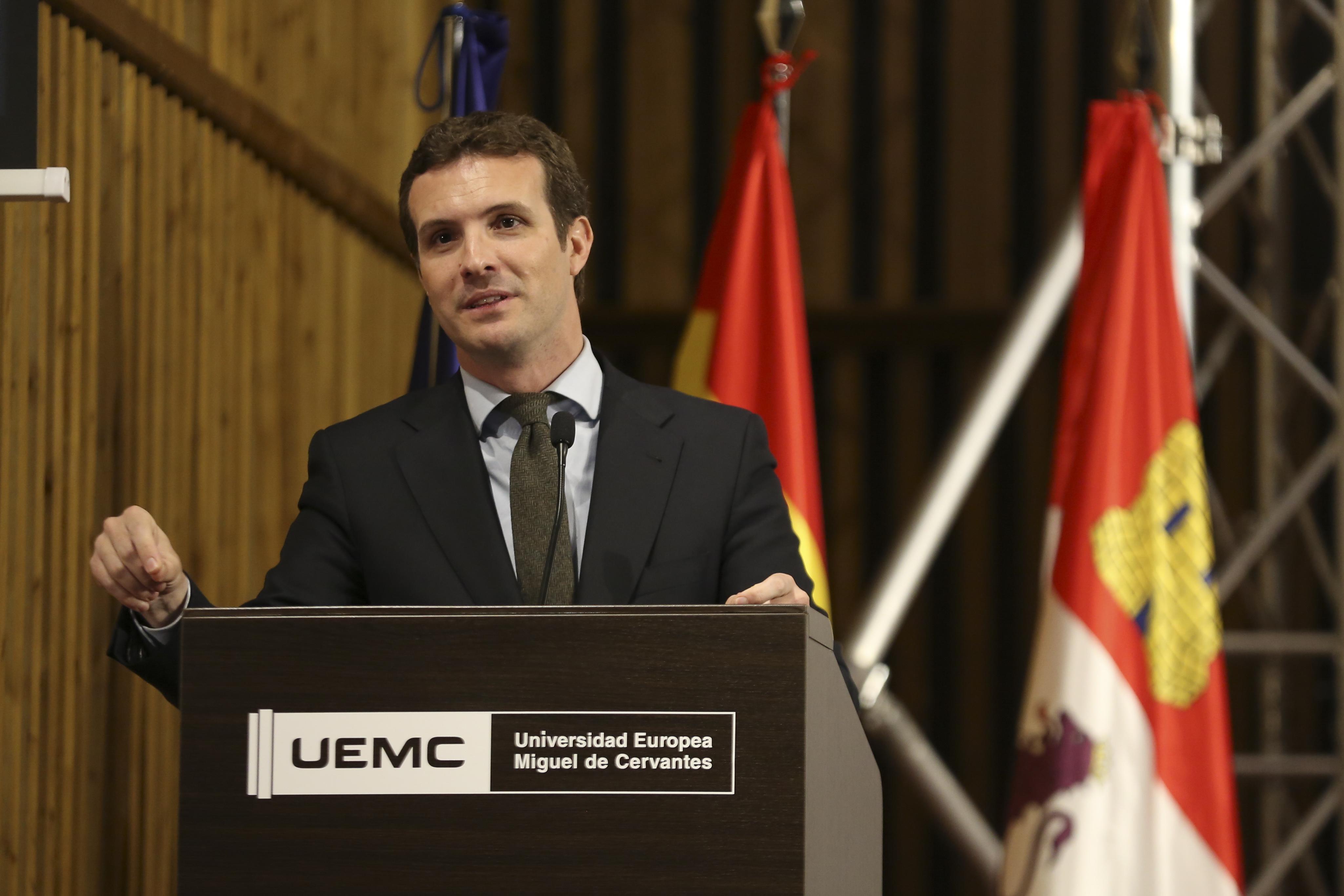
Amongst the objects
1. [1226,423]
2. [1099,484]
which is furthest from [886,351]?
[1099,484]

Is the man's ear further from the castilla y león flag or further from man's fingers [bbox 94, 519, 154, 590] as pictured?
the castilla y león flag

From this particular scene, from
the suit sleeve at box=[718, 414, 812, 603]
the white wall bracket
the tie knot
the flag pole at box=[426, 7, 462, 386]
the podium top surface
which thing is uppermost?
the flag pole at box=[426, 7, 462, 386]

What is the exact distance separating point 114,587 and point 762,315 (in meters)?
2.12

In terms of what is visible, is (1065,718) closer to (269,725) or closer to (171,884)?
(171,884)

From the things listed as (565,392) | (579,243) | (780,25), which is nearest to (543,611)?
(565,392)

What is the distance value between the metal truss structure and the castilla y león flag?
0.17 m

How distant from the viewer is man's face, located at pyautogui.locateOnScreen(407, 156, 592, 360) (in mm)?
1768

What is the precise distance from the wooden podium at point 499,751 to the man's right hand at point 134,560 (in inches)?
9.4

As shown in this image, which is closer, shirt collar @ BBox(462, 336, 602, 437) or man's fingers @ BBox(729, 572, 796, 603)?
man's fingers @ BBox(729, 572, 796, 603)

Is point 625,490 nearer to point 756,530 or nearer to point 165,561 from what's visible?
point 756,530

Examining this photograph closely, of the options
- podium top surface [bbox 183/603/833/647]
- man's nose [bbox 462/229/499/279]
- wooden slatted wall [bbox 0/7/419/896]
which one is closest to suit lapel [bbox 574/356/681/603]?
man's nose [bbox 462/229/499/279]

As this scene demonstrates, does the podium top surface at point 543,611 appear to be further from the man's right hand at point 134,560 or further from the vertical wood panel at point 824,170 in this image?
the vertical wood panel at point 824,170

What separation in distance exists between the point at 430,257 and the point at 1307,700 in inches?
148

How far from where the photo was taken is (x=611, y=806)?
1.14 m
